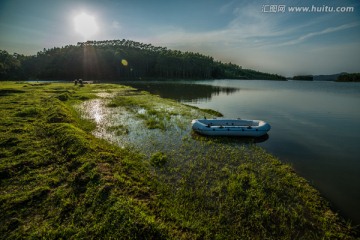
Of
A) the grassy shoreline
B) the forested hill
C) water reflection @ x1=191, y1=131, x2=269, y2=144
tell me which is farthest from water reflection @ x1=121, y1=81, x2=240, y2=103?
the forested hill

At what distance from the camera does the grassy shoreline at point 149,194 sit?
5.52 meters

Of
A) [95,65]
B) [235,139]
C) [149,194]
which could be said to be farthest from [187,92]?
[95,65]

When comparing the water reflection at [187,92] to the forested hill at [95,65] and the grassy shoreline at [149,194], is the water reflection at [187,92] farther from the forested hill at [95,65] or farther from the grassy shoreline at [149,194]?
the forested hill at [95,65]

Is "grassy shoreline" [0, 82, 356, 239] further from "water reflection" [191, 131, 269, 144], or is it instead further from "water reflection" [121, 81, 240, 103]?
"water reflection" [121, 81, 240, 103]

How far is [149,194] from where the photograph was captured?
7258mm

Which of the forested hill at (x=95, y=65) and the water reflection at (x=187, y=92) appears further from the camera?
the forested hill at (x=95, y=65)

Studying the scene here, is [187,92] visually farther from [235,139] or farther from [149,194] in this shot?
[149,194]

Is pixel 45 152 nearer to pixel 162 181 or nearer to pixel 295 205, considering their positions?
pixel 162 181

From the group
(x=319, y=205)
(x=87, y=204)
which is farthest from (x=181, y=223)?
(x=319, y=205)

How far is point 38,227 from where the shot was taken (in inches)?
208

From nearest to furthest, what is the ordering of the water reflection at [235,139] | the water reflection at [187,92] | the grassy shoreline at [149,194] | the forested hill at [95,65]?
the grassy shoreline at [149,194], the water reflection at [235,139], the water reflection at [187,92], the forested hill at [95,65]

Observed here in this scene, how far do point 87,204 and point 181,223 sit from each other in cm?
335

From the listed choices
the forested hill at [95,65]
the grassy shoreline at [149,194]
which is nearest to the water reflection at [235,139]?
the grassy shoreline at [149,194]

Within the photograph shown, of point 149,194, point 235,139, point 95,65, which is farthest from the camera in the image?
point 95,65
